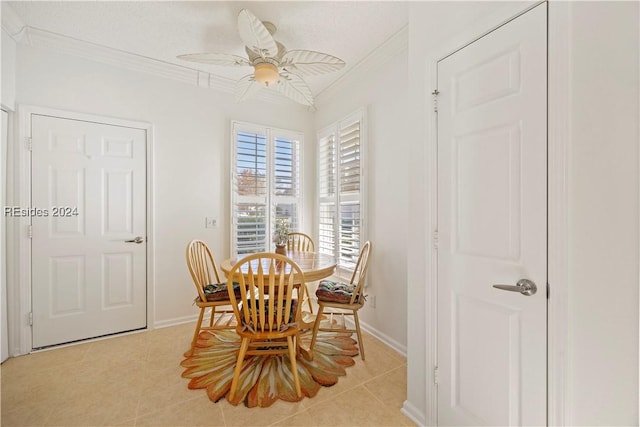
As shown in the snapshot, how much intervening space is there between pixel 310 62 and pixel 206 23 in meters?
1.02

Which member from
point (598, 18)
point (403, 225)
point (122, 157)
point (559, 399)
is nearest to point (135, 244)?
point (122, 157)

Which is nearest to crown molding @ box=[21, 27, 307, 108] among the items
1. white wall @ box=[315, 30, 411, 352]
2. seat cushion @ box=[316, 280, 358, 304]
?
white wall @ box=[315, 30, 411, 352]

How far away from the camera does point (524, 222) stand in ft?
3.86

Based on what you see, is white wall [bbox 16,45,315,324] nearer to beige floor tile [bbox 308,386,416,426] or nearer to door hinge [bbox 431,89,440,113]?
beige floor tile [bbox 308,386,416,426]

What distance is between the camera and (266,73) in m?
2.12

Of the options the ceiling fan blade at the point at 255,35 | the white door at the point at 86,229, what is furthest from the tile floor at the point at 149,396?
the ceiling fan blade at the point at 255,35

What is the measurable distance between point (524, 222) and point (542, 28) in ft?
2.57

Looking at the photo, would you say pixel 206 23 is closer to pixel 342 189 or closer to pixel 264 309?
pixel 342 189

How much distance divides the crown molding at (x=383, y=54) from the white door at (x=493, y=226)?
3.97 ft

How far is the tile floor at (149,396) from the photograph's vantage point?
1.66m

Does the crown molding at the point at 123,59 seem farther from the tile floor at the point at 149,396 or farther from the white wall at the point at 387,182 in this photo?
the tile floor at the point at 149,396

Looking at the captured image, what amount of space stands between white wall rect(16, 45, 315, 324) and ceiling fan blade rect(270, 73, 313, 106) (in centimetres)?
124

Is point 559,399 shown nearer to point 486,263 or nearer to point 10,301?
point 486,263

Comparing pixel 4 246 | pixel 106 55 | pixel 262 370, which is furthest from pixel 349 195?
pixel 4 246
